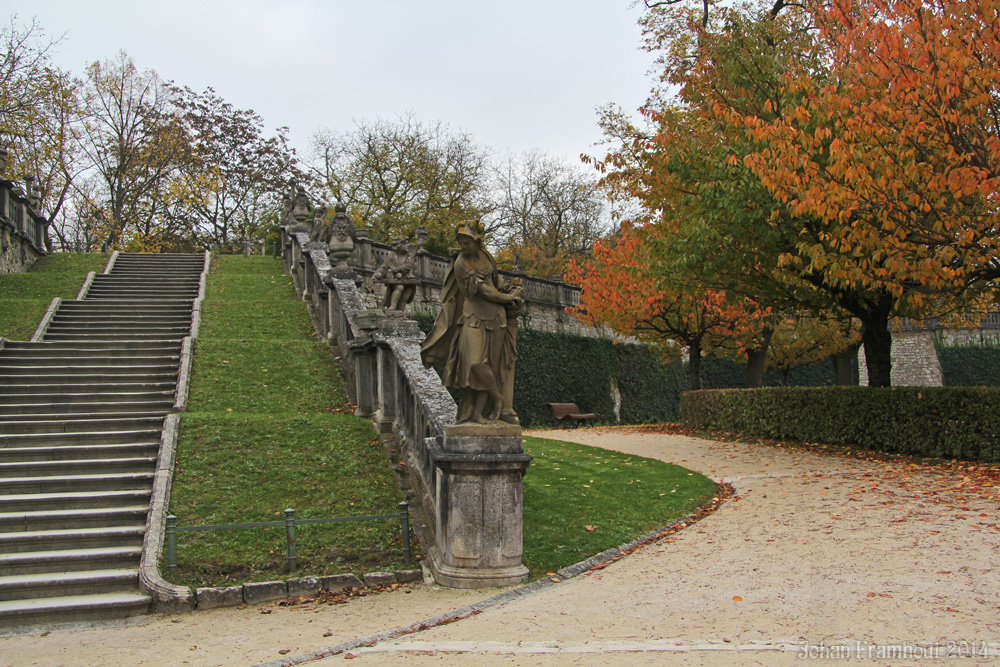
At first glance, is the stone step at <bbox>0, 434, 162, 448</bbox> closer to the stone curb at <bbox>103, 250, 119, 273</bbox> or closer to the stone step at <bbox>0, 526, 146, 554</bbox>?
the stone step at <bbox>0, 526, 146, 554</bbox>

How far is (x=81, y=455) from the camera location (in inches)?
376

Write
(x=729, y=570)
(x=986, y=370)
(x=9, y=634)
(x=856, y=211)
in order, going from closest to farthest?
(x=9, y=634) → (x=729, y=570) → (x=856, y=211) → (x=986, y=370)

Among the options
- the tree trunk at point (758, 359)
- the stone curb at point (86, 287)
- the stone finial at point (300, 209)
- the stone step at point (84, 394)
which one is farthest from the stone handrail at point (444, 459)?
the tree trunk at point (758, 359)

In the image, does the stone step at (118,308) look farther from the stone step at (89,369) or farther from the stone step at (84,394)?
the stone step at (84,394)

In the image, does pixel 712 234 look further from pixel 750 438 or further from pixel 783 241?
pixel 750 438

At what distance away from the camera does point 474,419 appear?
290 inches

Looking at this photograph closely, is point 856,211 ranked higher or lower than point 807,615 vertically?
higher

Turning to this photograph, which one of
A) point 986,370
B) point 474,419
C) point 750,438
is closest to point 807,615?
point 474,419

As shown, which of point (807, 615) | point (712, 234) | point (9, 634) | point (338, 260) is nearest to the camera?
point (807, 615)

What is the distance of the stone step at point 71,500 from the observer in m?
8.25

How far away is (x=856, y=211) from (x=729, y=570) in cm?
688

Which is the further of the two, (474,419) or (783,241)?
(783,241)

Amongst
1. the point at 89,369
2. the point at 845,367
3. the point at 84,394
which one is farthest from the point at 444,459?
the point at 845,367

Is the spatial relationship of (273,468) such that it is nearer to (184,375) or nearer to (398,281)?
(398,281)
